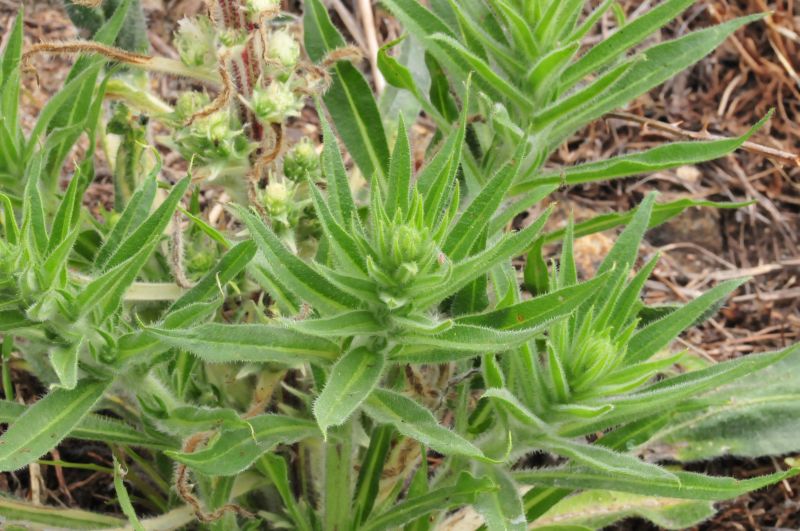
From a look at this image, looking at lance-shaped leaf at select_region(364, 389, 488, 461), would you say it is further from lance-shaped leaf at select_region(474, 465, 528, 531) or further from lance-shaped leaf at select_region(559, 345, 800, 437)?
lance-shaped leaf at select_region(559, 345, 800, 437)

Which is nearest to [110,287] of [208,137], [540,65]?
[208,137]

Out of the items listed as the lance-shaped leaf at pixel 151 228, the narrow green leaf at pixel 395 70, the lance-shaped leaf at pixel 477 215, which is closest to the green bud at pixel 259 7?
the narrow green leaf at pixel 395 70

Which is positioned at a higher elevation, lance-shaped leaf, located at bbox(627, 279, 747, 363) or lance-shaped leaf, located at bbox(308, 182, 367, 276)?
lance-shaped leaf, located at bbox(308, 182, 367, 276)

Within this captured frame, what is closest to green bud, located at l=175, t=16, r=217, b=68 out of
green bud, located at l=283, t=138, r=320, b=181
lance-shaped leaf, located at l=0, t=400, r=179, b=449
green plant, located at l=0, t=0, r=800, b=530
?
green plant, located at l=0, t=0, r=800, b=530

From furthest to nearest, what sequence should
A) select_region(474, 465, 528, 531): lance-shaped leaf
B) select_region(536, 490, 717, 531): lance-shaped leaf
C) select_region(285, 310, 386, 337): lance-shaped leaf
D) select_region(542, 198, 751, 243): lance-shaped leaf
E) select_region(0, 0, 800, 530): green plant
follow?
select_region(536, 490, 717, 531): lance-shaped leaf → select_region(542, 198, 751, 243): lance-shaped leaf → select_region(474, 465, 528, 531): lance-shaped leaf → select_region(0, 0, 800, 530): green plant → select_region(285, 310, 386, 337): lance-shaped leaf

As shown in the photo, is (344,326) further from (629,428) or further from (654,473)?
(629,428)

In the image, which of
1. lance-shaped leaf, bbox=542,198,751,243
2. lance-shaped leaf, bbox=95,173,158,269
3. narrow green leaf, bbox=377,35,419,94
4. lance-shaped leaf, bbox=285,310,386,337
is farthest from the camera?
lance-shaped leaf, bbox=542,198,751,243

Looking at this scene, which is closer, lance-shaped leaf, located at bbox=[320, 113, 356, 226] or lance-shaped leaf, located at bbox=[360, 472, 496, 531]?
lance-shaped leaf, located at bbox=[320, 113, 356, 226]
